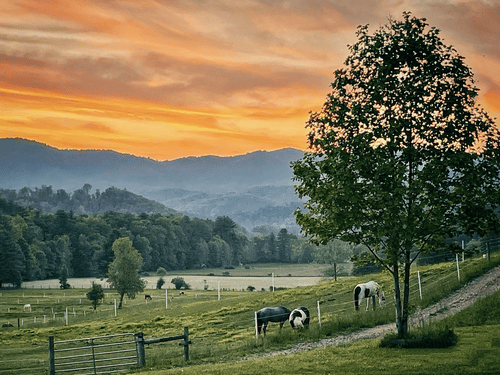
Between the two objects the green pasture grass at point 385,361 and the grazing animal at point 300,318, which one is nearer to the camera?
the green pasture grass at point 385,361

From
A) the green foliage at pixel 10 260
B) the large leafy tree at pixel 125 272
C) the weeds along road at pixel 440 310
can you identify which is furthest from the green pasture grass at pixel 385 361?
the green foliage at pixel 10 260

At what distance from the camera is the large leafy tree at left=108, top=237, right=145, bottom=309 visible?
9356 cm

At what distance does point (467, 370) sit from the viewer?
700 inches

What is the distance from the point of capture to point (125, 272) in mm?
94062

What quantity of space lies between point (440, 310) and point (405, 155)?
1455cm

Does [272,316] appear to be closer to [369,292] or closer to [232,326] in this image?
[369,292]

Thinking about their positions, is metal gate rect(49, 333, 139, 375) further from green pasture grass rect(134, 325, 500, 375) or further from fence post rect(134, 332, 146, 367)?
green pasture grass rect(134, 325, 500, 375)

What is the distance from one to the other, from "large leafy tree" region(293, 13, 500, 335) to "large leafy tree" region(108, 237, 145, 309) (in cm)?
7565

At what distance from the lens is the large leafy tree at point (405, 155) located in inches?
838

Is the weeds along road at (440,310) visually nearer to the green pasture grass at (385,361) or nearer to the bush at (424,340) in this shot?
the bush at (424,340)

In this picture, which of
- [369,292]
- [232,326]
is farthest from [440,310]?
[232,326]

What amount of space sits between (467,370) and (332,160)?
8924mm

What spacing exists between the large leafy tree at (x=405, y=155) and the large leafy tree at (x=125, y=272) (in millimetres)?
75654

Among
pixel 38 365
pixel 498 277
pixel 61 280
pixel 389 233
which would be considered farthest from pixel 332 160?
pixel 61 280
